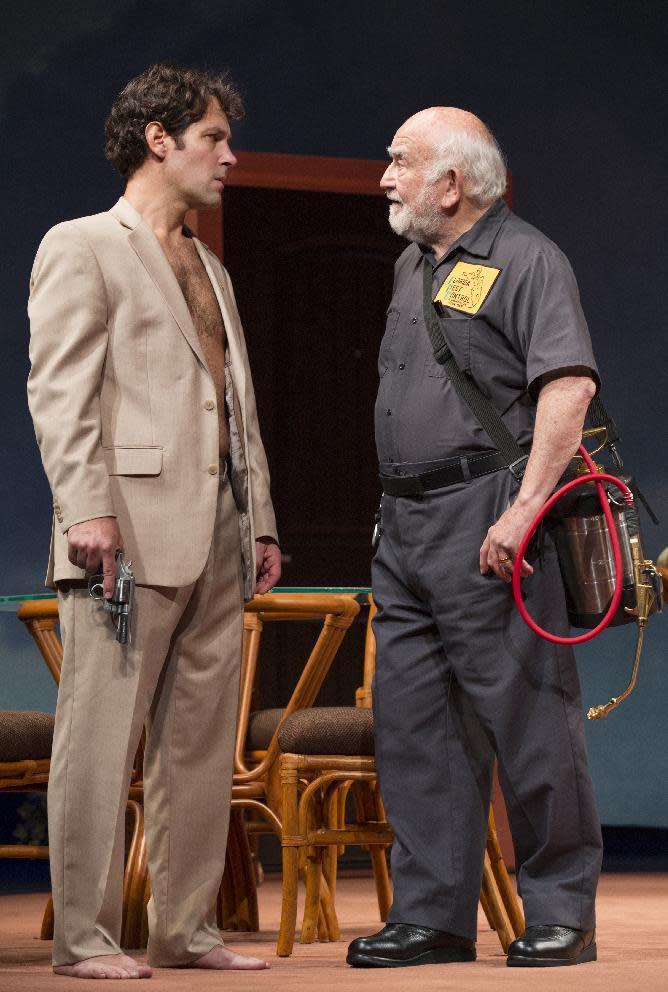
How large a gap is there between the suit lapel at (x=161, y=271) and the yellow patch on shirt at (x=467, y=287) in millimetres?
455

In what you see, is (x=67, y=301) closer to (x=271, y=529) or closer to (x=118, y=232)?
(x=118, y=232)

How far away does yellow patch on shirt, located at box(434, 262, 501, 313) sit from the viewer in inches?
115

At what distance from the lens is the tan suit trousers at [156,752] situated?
2715mm

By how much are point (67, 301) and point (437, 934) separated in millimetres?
1284

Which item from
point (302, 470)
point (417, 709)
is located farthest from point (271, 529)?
point (302, 470)

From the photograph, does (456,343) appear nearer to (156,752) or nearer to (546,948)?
(156,752)

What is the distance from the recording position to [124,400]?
2820mm

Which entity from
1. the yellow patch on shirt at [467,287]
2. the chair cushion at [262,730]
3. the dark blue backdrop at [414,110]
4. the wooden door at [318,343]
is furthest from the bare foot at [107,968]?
the wooden door at [318,343]

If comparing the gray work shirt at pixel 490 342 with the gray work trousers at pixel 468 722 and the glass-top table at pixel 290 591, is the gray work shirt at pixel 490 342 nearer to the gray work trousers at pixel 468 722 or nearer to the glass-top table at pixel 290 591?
the gray work trousers at pixel 468 722

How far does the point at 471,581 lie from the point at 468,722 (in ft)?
0.91

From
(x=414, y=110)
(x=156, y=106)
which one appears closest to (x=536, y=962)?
(x=156, y=106)

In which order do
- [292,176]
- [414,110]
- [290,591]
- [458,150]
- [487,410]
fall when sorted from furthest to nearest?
[414,110]
[292,176]
[290,591]
[458,150]
[487,410]

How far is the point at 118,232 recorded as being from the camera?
2900 mm

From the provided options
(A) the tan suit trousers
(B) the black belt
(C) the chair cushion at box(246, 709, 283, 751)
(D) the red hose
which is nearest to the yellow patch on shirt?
(B) the black belt
